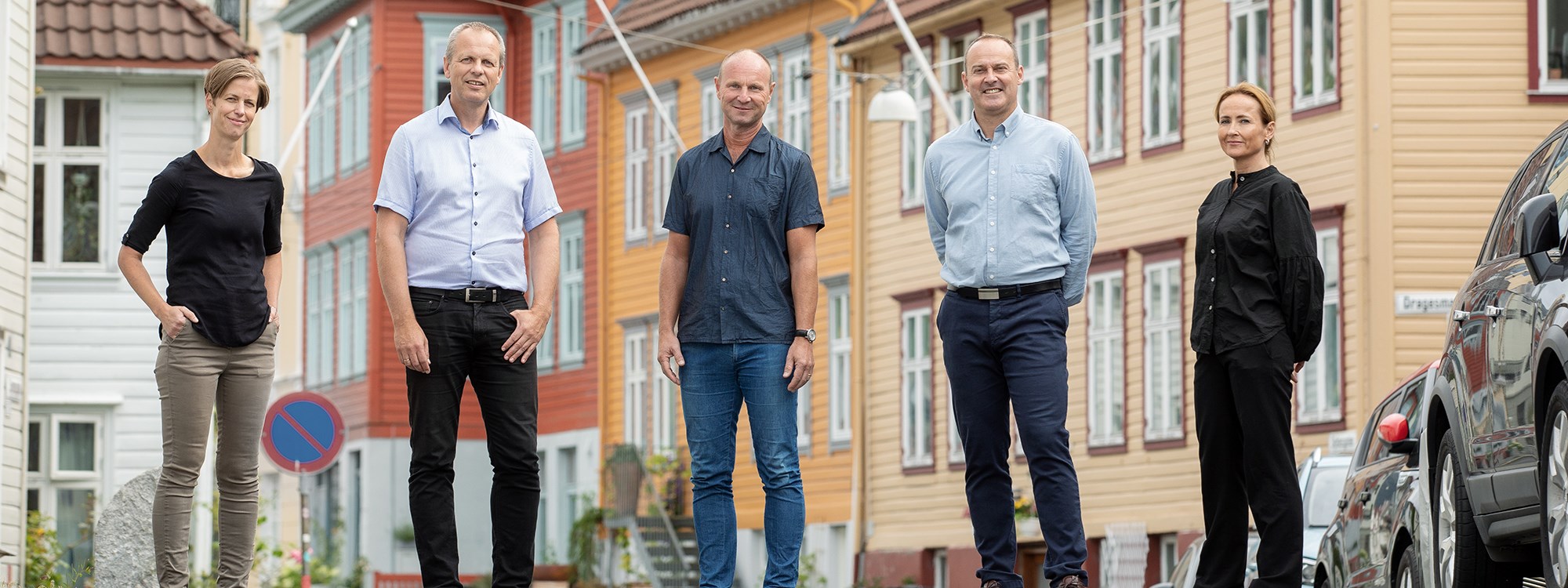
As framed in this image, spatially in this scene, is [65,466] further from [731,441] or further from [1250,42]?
[731,441]

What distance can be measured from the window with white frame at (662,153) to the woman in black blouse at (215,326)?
1280 inches

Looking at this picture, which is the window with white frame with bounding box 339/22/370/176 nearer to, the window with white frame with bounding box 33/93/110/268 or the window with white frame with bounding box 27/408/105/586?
the window with white frame with bounding box 33/93/110/268

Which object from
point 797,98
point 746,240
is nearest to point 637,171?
point 797,98

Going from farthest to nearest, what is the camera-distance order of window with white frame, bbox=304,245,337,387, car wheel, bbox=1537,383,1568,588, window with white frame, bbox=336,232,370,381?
window with white frame, bbox=304,245,337,387, window with white frame, bbox=336,232,370,381, car wheel, bbox=1537,383,1568,588

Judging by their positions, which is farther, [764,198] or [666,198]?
[666,198]

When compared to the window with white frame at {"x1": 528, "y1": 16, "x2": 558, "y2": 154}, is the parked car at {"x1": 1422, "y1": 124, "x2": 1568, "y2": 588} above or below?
below

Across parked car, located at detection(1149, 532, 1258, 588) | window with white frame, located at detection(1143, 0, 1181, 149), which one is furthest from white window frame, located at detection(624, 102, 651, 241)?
parked car, located at detection(1149, 532, 1258, 588)

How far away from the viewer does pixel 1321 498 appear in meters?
16.5

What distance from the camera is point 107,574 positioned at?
51.1 ft

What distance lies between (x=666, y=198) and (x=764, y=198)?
3125 centimetres

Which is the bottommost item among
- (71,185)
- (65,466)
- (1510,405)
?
(65,466)

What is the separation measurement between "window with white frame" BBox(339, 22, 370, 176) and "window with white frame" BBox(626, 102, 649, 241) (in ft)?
25.0

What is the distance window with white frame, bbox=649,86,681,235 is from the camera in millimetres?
43312

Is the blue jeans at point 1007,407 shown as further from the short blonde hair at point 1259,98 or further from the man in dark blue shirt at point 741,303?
the short blonde hair at point 1259,98
